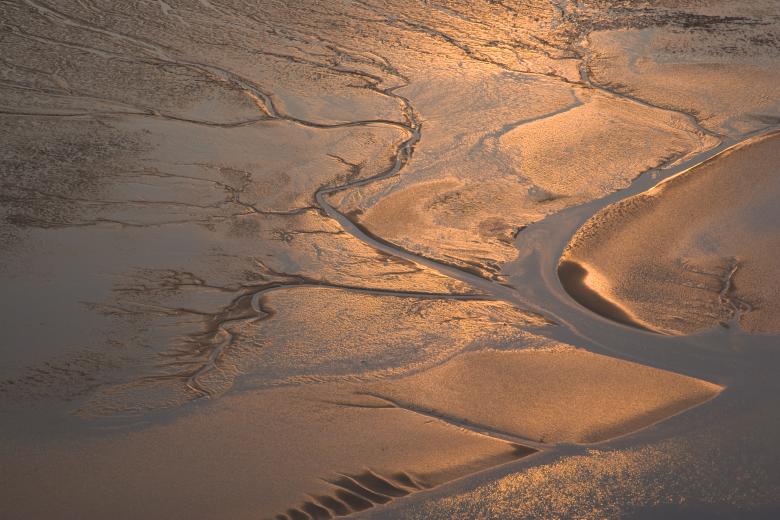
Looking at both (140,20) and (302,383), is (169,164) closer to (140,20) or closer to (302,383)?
(302,383)

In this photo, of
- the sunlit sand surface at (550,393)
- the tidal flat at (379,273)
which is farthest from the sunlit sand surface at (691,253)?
the sunlit sand surface at (550,393)

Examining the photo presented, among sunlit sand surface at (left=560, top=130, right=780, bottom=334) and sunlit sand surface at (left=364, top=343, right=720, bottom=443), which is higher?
sunlit sand surface at (left=560, top=130, right=780, bottom=334)

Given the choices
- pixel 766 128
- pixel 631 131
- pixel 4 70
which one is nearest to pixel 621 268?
pixel 631 131

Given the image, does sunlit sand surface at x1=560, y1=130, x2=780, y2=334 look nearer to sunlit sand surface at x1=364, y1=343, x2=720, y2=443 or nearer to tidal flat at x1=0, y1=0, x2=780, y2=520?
tidal flat at x1=0, y1=0, x2=780, y2=520

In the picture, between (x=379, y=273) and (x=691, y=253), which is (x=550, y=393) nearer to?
(x=379, y=273)

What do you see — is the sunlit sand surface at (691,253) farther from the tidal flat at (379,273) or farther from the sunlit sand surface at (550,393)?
the sunlit sand surface at (550,393)

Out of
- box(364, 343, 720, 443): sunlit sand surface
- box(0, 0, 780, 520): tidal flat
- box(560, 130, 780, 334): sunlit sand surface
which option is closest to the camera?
box(0, 0, 780, 520): tidal flat

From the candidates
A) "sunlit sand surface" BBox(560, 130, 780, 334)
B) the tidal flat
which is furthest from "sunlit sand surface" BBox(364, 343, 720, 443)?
"sunlit sand surface" BBox(560, 130, 780, 334)

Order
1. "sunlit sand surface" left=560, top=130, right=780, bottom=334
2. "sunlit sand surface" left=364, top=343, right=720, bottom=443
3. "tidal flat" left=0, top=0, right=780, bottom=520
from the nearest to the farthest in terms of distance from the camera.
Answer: "tidal flat" left=0, top=0, right=780, bottom=520, "sunlit sand surface" left=364, top=343, right=720, bottom=443, "sunlit sand surface" left=560, top=130, right=780, bottom=334

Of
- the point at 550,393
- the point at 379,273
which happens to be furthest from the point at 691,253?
the point at 379,273
